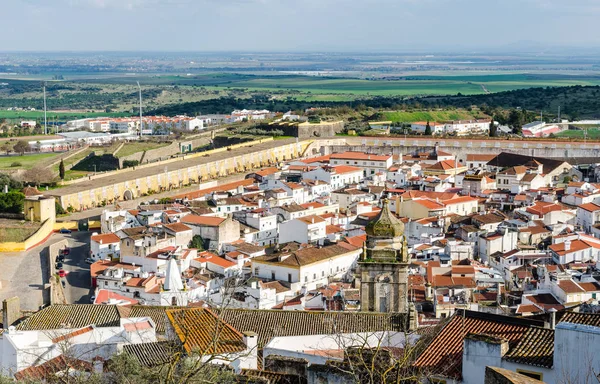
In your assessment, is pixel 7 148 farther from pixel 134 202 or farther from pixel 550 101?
pixel 550 101

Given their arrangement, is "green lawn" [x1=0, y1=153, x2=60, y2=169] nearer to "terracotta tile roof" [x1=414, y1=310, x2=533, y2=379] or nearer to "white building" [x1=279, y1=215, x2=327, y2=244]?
"white building" [x1=279, y1=215, x2=327, y2=244]

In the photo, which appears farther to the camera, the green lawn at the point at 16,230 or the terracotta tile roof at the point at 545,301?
the green lawn at the point at 16,230

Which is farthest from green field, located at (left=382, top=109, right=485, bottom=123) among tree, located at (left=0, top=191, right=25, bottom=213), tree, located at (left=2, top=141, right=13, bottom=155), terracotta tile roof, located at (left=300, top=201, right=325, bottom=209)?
tree, located at (left=0, top=191, right=25, bottom=213)

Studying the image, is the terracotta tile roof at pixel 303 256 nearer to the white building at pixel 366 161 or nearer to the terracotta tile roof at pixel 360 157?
the white building at pixel 366 161

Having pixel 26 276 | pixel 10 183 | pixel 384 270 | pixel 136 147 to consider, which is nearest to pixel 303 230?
pixel 26 276

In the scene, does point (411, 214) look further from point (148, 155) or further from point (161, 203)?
point (148, 155)

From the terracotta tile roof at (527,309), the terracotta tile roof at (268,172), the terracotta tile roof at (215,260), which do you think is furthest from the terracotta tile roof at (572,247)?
the terracotta tile roof at (268,172)

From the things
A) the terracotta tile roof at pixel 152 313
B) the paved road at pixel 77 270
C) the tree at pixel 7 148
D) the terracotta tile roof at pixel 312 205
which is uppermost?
the terracotta tile roof at pixel 152 313
